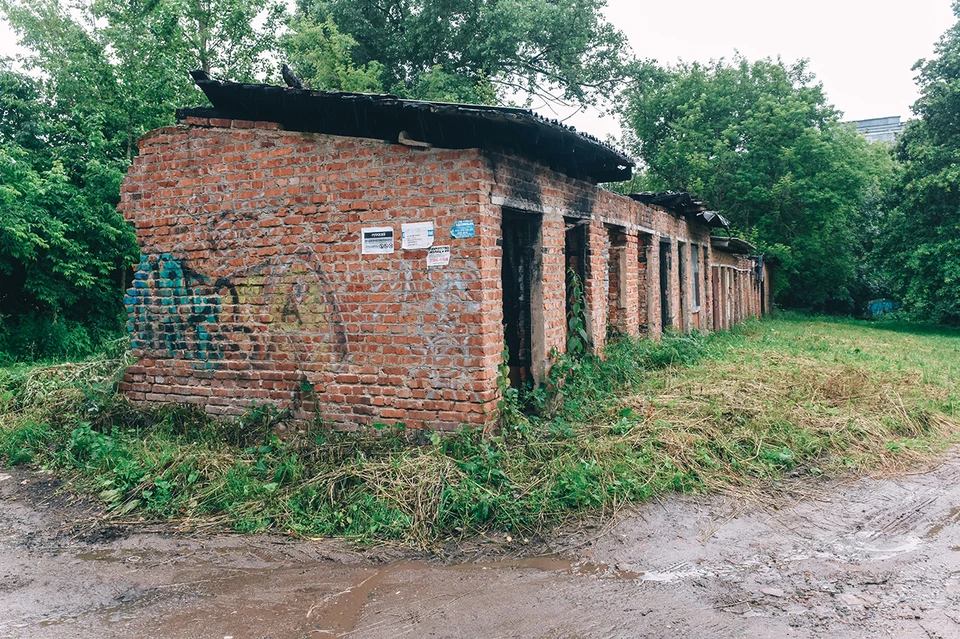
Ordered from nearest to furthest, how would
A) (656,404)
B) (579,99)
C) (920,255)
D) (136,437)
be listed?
(136,437) → (656,404) → (920,255) → (579,99)

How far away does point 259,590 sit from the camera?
3.81 meters

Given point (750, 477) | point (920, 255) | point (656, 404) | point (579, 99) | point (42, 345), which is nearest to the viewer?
point (750, 477)

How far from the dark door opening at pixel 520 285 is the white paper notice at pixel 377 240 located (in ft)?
4.98

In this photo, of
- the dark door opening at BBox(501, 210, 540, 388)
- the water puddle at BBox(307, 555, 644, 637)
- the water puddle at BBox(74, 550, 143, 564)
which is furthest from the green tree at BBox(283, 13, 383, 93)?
the water puddle at BBox(307, 555, 644, 637)

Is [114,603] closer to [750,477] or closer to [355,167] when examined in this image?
[355,167]

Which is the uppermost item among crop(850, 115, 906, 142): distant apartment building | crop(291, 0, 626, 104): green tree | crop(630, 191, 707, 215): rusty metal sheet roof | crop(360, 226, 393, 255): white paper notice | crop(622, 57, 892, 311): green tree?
crop(850, 115, 906, 142): distant apartment building

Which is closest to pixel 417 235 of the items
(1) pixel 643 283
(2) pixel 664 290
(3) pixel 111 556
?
(3) pixel 111 556

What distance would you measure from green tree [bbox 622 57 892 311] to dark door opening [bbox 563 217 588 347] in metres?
18.9

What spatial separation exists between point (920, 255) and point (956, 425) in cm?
1599

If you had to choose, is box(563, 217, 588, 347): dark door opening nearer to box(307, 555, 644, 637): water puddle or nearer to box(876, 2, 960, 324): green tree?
box(307, 555, 644, 637): water puddle

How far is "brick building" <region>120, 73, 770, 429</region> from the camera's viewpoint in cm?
549

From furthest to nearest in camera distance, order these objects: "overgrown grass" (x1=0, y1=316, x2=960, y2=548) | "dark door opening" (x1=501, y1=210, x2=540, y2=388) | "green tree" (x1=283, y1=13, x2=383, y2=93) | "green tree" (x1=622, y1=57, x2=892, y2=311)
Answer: "green tree" (x1=622, y1=57, x2=892, y2=311)
"green tree" (x1=283, y1=13, x2=383, y2=93)
"dark door opening" (x1=501, y1=210, x2=540, y2=388)
"overgrown grass" (x1=0, y1=316, x2=960, y2=548)

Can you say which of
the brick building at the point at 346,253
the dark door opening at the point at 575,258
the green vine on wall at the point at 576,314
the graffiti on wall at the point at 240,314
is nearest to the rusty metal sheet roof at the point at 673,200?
the dark door opening at the point at 575,258

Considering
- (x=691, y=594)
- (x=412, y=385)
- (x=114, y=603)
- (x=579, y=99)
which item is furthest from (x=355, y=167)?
(x=579, y=99)
